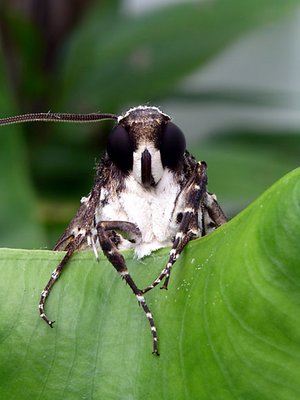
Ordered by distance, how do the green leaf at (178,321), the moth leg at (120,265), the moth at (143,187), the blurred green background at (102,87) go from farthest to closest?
the blurred green background at (102,87), the moth at (143,187), the moth leg at (120,265), the green leaf at (178,321)

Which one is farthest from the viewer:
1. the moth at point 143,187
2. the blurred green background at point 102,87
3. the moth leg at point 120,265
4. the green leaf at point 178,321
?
the blurred green background at point 102,87

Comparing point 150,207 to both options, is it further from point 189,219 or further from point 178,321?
point 178,321

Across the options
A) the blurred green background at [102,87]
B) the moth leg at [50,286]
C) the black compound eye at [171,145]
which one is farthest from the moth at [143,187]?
the blurred green background at [102,87]

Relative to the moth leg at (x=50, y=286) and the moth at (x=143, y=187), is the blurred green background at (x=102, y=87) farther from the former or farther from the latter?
the moth leg at (x=50, y=286)

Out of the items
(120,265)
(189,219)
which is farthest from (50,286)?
(189,219)

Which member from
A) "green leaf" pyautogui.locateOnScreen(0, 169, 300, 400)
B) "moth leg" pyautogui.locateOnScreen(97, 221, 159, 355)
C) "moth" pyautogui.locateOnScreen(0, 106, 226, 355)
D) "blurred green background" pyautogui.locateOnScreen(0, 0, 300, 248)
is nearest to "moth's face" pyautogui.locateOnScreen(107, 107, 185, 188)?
"moth" pyautogui.locateOnScreen(0, 106, 226, 355)

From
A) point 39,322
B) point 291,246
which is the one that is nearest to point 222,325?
point 291,246
